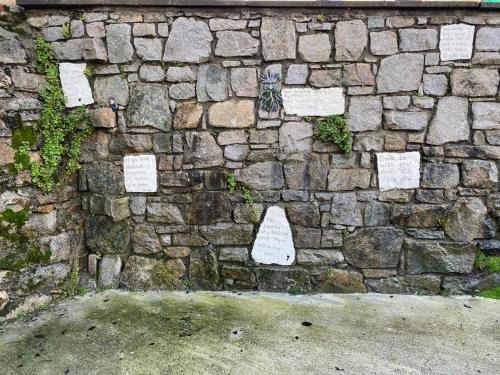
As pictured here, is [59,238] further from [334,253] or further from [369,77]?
[369,77]

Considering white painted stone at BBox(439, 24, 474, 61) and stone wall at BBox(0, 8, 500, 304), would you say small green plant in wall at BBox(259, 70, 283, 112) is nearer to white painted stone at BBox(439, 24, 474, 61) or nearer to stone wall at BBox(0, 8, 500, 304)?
stone wall at BBox(0, 8, 500, 304)

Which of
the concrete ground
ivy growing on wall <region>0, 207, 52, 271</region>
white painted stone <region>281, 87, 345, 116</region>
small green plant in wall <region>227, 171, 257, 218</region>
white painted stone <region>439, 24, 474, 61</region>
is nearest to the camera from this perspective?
the concrete ground

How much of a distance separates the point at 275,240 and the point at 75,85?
205cm

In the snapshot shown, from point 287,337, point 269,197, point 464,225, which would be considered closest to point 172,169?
point 269,197

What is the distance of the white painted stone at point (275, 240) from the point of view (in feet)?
10.1

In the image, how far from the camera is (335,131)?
2.95 m

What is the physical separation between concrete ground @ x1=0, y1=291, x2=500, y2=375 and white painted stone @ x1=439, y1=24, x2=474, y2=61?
1917 mm

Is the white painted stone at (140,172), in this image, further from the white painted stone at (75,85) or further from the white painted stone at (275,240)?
the white painted stone at (275,240)

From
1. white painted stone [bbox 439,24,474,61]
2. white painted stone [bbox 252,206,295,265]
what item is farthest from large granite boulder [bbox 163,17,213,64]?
white painted stone [bbox 439,24,474,61]

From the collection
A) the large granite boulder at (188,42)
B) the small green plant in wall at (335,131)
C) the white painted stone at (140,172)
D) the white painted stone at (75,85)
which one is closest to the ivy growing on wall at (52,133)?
the white painted stone at (75,85)

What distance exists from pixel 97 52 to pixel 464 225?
3.22m

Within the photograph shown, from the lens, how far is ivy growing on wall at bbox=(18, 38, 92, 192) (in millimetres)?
2874

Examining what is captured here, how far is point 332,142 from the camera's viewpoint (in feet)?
9.86

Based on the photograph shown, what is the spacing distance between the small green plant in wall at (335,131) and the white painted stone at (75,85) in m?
1.79
